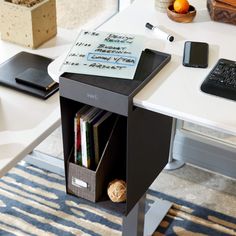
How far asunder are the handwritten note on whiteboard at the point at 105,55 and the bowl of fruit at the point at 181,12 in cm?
17

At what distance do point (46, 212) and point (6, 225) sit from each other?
17 cm

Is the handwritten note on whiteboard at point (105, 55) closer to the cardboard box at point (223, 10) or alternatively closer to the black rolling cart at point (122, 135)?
the black rolling cart at point (122, 135)

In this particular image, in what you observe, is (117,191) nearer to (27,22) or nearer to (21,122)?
(21,122)

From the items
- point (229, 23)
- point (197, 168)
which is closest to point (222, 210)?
point (197, 168)

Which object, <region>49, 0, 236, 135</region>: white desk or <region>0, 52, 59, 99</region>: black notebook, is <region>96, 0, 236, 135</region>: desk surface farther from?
<region>0, 52, 59, 99</region>: black notebook

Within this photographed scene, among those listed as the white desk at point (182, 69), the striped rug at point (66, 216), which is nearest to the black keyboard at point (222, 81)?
the white desk at point (182, 69)

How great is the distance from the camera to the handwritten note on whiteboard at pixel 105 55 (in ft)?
4.10

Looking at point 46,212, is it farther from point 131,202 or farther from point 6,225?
point 131,202

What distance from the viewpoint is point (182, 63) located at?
4.34 feet

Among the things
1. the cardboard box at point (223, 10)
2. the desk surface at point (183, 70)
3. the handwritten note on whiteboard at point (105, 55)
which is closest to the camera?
the desk surface at point (183, 70)

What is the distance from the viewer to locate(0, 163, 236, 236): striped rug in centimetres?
199

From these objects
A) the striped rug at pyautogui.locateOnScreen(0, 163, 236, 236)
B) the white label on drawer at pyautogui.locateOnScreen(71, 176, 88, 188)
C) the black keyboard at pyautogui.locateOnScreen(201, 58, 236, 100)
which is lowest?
the striped rug at pyautogui.locateOnScreen(0, 163, 236, 236)

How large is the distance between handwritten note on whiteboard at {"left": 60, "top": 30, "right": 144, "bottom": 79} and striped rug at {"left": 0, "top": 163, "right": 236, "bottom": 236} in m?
0.85

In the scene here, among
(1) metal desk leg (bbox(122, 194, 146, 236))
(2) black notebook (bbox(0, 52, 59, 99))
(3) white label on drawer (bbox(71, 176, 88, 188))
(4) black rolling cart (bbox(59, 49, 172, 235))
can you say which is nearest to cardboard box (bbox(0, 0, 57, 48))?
(2) black notebook (bbox(0, 52, 59, 99))
